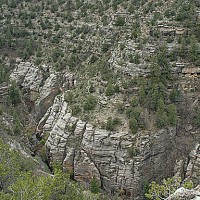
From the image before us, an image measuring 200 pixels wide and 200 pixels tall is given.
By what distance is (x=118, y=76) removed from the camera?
37281mm

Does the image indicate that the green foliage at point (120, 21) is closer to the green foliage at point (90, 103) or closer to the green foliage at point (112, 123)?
the green foliage at point (90, 103)

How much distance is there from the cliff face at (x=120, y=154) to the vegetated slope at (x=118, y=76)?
10cm

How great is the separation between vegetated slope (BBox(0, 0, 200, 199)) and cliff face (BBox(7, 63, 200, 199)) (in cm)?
10

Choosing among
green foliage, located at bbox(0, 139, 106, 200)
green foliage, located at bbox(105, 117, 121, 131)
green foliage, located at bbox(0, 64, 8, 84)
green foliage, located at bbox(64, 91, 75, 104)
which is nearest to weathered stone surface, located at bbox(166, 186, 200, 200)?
green foliage, located at bbox(0, 139, 106, 200)

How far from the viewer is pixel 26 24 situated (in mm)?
50906

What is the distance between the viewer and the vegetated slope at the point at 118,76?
33.8 meters

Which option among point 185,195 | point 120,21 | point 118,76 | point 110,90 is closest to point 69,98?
point 110,90

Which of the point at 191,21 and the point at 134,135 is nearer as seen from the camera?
the point at 134,135

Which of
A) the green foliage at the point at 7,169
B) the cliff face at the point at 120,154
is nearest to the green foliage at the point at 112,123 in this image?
the cliff face at the point at 120,154

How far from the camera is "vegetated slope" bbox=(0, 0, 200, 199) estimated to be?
3384cm

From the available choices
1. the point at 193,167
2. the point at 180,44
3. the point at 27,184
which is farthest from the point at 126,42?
the point at 27,184

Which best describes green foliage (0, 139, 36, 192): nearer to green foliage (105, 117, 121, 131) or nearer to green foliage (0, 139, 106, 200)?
green foliage (0, 139, 106, 200)

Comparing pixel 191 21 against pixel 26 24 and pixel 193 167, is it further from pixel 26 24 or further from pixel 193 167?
pixel 26 24

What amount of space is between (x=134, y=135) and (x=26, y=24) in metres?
26.8
